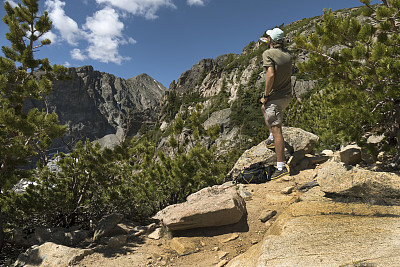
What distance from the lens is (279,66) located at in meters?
3.71

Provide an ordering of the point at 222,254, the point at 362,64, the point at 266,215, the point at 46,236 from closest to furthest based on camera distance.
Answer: the point at 222,254 < the point at 266,215 < the point at 46,236 < the point at 362,64

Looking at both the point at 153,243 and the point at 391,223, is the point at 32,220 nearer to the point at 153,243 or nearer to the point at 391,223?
the point at 153,243

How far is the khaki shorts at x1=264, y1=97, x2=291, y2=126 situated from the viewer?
4.03 meters

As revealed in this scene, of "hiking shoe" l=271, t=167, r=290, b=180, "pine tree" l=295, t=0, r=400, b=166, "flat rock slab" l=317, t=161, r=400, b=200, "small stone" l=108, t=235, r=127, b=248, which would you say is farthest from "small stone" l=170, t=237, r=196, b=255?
"pine tree" l=295, t=0, r=400, b=166

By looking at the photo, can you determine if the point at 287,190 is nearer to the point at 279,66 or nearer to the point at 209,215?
the point at 209,215

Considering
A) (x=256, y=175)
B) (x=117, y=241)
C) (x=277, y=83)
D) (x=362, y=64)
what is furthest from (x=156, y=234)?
(x=362, y=64)

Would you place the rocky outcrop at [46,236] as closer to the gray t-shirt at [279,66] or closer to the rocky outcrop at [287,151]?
the rocky outcrop at [287,151]

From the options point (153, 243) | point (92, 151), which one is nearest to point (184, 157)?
point (92, 151)

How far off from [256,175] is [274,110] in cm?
142

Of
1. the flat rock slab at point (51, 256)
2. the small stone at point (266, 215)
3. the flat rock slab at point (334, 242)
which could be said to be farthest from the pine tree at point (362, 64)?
the flat rock slab at point (51, 256)

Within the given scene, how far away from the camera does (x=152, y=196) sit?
16.6 feet

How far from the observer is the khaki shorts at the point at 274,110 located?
4.03 meters

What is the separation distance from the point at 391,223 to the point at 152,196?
4.29m

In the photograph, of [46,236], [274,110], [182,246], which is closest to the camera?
[182,246]
